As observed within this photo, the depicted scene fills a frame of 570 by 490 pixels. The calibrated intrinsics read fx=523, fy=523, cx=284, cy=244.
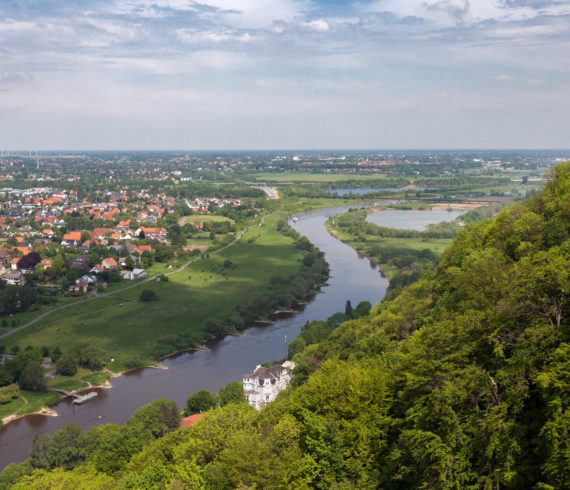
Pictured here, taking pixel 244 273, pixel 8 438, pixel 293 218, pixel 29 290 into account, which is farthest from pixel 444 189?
pixel 8 438

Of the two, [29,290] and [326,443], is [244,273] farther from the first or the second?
[326,443]

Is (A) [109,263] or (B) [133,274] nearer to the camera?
(B) [133,274]

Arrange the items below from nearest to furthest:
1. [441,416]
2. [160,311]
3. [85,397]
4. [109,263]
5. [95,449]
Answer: [441,416] → [95,449] → [85,397] → [160,311] → [109,263]

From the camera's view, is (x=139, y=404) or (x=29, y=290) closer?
(x=139, y=404)

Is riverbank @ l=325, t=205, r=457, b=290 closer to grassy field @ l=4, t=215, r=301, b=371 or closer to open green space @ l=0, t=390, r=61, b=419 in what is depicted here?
grassy field @ l=4, t=215, r=301, b=371

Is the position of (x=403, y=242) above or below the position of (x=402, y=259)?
above

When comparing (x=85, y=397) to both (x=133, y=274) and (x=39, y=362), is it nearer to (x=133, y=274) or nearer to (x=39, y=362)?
(x=39, y=362)

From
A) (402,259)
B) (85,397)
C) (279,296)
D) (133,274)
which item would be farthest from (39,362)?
(402,259)
